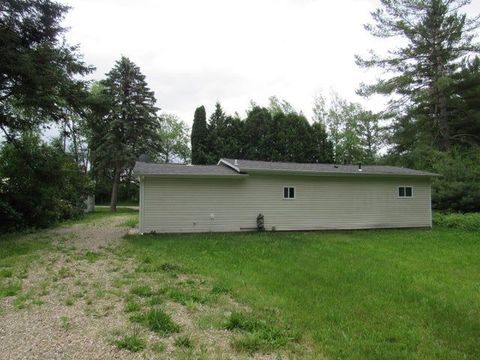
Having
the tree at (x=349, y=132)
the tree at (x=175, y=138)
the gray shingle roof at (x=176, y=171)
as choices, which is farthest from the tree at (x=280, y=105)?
the gray shingle roof at (x=176, y=171)

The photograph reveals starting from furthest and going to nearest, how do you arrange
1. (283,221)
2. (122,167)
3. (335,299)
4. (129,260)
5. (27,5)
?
(122,167) → (283,221) → (27,5) → (129,260) → (335,299)

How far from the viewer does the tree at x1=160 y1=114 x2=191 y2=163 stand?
45.7m

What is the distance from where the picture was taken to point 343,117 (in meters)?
37.7

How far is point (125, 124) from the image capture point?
2666 cm

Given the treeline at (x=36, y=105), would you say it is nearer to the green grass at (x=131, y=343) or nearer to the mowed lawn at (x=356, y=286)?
the mowed lawn at (x=356, y=286)

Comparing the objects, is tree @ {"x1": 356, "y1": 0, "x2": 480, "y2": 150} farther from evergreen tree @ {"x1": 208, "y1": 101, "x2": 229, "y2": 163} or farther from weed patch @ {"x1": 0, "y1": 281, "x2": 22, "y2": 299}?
weed patch @ {"x1": 0, "y1": 281, "x2": 22, "y2": 299}

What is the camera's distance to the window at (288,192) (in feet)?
46.7

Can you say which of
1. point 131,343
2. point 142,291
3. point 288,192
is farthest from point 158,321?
point 288,192

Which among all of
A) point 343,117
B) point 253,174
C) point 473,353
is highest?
point 343,117

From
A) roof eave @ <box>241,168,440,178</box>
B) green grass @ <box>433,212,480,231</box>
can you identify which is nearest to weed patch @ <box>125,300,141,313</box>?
roof eave @ <box>241,168,440,178</box>

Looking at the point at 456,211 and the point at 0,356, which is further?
the point at 456,211

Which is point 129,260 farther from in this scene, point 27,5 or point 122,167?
point 122,167

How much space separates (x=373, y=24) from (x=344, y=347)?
23.3 meters

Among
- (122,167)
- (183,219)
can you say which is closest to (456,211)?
(183,219)
